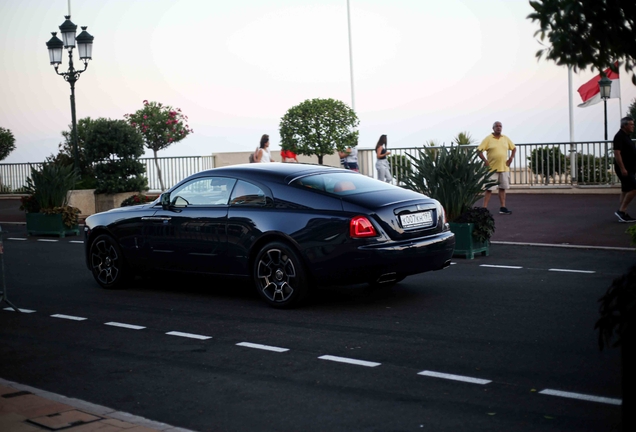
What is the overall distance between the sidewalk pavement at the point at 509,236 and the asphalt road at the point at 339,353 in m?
0.29

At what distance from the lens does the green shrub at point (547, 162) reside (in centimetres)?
2453

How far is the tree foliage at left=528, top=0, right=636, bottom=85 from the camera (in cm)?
468

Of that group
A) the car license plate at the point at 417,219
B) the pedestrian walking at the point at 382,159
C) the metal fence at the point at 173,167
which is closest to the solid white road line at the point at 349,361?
the car license plate at the point at 417,219

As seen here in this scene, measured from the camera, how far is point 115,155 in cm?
2309

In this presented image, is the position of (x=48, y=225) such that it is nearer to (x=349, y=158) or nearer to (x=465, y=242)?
(x=465, y=242)

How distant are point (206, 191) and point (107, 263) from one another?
198 cm

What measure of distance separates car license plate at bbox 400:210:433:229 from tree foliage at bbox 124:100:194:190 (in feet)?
121

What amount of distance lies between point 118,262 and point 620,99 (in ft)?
105

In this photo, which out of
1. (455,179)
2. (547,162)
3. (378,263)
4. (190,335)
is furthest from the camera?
(547,162)

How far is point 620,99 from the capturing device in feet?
125

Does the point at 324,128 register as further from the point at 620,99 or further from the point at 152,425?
the point at 152,425

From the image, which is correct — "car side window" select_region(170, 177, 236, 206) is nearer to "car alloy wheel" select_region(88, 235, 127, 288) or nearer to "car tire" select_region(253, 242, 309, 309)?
"car tire" select_region(253, 242, 309, 309)

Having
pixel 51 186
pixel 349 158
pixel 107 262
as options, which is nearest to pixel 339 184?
pixel 107 262

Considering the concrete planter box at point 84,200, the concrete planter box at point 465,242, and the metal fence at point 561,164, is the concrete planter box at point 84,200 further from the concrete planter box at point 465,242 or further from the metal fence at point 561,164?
the concrete planter box at point 465,242
